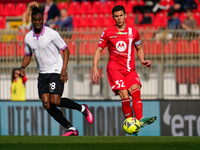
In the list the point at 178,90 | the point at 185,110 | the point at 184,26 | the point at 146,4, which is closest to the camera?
the point at 185,110

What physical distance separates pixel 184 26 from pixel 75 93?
3881 mm

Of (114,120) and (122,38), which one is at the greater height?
(122,38)

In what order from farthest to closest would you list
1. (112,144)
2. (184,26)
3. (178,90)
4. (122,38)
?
1. (184,26)
2. (178,90)
3. (122,38)
4. (112,144)

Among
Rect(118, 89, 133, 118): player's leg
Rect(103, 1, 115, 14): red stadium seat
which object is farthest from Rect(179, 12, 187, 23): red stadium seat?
Rect(118, 89, 133, 118): player's leg

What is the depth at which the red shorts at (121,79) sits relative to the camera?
757 centimetres

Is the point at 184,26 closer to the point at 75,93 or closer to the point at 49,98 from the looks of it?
the point at 75,93

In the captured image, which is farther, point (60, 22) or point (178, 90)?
point (60, 22)

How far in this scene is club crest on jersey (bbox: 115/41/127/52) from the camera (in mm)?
7535

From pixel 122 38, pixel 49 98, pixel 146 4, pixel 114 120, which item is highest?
pixel 146 4

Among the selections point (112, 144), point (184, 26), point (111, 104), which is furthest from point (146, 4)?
point (112, 144)

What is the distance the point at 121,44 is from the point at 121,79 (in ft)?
1.81

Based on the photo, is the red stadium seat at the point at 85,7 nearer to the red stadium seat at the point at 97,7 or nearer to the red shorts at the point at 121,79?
the red stadium seat at the point at 97,7

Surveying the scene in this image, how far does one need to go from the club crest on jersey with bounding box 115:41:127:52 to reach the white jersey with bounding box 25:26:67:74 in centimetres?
92

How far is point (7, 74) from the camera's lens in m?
12.0
